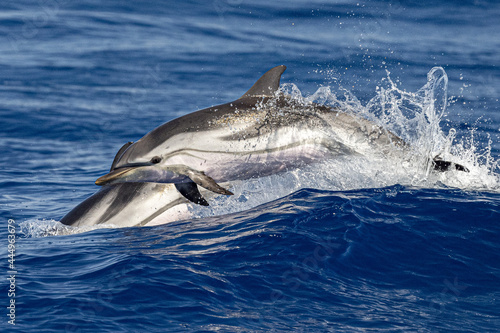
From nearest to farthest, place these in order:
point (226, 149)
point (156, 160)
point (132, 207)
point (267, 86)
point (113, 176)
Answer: point (113, 176) → point (156, 160) → point (226, 149) → point (132, 207) → point (267, 86)

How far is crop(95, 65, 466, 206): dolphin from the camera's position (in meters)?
7.50

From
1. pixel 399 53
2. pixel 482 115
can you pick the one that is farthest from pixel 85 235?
pixel 399 53

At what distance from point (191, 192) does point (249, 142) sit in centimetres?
103

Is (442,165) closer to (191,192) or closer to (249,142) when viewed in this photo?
(249,142)

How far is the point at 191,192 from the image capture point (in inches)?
289

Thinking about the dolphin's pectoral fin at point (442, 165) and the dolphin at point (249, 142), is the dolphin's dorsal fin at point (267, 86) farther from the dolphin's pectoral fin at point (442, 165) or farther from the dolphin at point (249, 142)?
the dolphin's pectoral fin at point (442, 165)

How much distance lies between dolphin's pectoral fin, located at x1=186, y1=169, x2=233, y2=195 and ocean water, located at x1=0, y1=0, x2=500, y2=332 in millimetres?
512

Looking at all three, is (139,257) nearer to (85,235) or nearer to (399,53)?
(85,235)

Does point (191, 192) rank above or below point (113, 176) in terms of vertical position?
below

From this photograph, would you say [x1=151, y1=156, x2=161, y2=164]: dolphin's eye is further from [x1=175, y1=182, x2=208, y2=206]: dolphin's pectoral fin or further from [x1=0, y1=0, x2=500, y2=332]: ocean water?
[x1=0, y1=0, x2=500, y2=332]: ocean water

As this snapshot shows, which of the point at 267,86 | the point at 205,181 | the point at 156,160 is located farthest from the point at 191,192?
the point at 267,86

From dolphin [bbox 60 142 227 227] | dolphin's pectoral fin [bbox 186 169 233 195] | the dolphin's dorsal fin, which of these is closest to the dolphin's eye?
dolphin's pectoral fin [bbox 186 169 233 195]

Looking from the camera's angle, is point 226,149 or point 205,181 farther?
point 226,149

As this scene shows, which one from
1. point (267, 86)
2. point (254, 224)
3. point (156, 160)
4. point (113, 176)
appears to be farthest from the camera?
point (267, 86)
